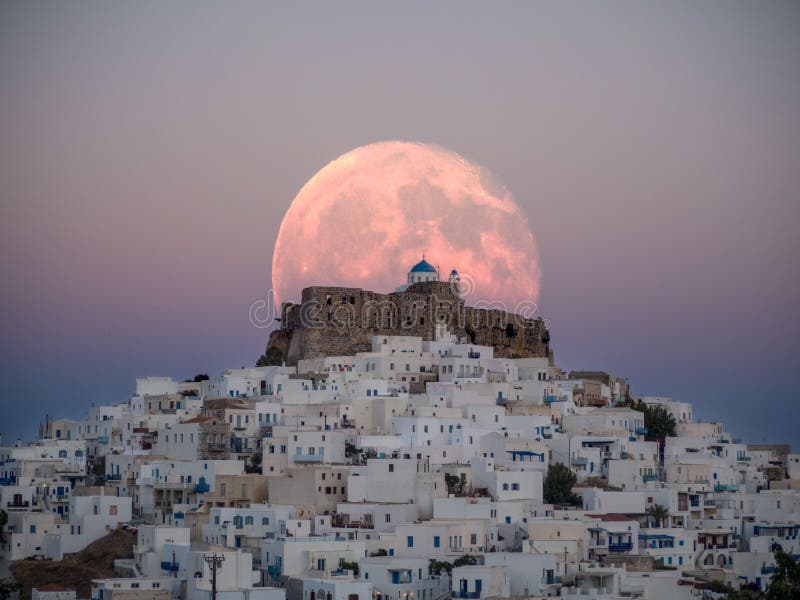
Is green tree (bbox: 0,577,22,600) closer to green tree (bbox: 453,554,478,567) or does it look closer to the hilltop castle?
green tree (bbox: 453,554,478,567)

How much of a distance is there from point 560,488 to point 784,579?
414 inches

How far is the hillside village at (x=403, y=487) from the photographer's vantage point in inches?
2226

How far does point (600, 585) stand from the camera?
Result: 178 feet

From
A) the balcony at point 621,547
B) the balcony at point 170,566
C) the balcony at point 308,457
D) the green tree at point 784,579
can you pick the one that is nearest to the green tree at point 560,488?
the balcony at point 621,547

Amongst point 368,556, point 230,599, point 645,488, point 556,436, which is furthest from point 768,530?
point 230,599

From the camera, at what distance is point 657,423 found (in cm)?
7894

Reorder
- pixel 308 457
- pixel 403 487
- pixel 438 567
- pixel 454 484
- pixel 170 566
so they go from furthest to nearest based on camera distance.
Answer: pixel 308 457 < pixel 454 484 < pixel 403 487 < pixel 170 566 < pixel 438 567

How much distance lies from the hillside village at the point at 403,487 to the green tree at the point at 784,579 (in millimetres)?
1459

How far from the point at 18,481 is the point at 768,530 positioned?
87.5 ft

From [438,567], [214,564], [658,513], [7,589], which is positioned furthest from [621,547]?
[7,589]

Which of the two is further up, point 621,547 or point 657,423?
point 657,423

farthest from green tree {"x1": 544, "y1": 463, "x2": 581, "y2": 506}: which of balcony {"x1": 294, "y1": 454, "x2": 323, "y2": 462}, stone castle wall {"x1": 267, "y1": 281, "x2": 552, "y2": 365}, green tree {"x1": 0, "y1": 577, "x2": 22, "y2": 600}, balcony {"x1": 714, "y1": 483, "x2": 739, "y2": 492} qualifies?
green tree {"x1": 0, "y1": 577, "x2": 22, "y2": 600}

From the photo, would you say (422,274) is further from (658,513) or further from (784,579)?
(784,579)

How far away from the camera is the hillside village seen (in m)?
56.5
